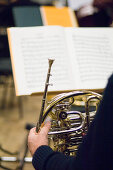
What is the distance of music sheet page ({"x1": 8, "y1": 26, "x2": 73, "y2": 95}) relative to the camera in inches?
39.2

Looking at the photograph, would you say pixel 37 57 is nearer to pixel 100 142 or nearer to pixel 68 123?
pixel 68 123

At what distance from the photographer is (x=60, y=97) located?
79cm

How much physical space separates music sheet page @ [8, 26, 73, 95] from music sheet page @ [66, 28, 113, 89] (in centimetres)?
4

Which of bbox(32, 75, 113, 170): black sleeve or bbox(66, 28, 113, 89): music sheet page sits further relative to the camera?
bbox(66, 28, 113, 89): music sheet page

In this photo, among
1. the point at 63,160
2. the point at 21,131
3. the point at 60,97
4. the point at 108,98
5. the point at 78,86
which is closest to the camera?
the point at 108,98

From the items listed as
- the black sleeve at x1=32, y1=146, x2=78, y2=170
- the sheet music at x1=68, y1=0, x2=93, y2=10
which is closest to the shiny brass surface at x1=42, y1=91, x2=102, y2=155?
the black sleeve at x1=32, y1=146, x2=78, y2=170

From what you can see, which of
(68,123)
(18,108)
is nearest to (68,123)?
(68,123)

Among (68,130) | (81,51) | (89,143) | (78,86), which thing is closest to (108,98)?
(89,143)

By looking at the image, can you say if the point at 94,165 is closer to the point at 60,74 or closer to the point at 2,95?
the point at 60,74

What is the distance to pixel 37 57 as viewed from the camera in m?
1.06

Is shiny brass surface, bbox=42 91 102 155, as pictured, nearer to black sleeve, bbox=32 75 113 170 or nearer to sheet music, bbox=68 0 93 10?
black sleeve, bbox=32 75 113 170

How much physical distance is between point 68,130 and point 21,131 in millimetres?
1272

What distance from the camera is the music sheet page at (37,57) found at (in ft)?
3.27

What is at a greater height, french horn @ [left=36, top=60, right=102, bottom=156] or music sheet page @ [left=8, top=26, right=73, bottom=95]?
music sheet page @ [left=8, top=26, right=73, bottom=95]
